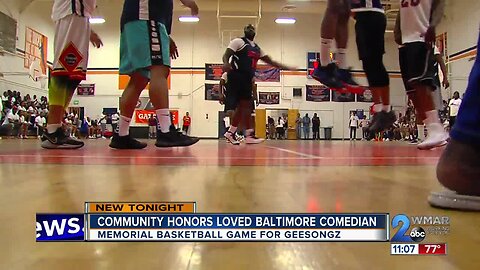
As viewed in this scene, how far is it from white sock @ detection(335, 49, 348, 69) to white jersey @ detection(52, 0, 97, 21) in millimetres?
1592

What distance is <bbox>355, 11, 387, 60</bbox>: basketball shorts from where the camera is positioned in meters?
1.29

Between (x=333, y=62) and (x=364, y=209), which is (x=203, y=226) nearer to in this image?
(x=364, y=209)

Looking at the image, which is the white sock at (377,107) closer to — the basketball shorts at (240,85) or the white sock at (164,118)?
the white sock at (164,118)

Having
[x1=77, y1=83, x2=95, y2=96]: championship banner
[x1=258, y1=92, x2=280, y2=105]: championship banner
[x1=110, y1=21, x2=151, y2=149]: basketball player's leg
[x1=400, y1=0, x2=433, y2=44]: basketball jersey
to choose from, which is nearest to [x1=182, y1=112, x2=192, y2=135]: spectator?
[x1=258, y1=92, x2=280, y2=105]: championship banner

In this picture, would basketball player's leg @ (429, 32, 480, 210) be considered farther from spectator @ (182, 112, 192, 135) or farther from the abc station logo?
spectator @ (182, 112, 192, 135)

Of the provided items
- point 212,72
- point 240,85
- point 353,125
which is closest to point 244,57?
point 240,85

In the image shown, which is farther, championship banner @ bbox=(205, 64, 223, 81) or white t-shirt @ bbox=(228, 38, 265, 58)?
championship banner @ bbox=(205, 64, 223, 81)

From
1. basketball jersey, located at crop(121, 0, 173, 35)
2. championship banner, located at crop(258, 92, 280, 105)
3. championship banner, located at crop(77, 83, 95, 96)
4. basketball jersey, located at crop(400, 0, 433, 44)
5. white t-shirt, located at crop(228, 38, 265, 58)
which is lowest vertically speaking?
basketball jersey, located at crop(400, 0, 433, 44)

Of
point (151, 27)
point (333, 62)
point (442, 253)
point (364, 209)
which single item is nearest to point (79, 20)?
point (151, 27)

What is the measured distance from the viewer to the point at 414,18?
171 centimetres

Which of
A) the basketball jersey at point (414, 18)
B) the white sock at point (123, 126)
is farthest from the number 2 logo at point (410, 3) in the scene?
the white sock at point (123, 126)

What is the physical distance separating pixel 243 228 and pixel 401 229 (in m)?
0.18

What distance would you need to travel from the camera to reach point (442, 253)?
40cm

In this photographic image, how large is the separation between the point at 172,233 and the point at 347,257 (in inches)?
7.2
